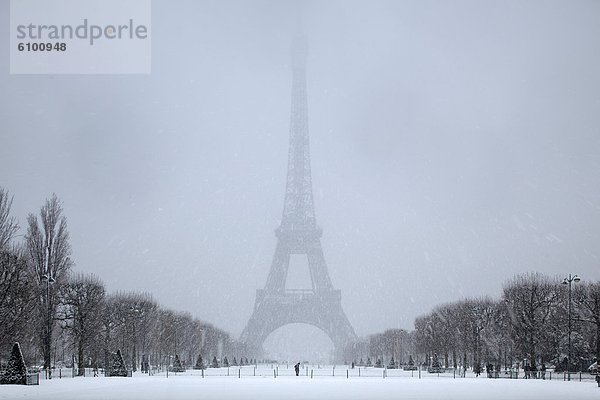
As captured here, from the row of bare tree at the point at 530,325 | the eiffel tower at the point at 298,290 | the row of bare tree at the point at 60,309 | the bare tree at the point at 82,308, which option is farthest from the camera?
the eiffel tower at the point at 298,290

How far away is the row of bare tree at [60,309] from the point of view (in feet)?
161

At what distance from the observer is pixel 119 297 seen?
89.4 m

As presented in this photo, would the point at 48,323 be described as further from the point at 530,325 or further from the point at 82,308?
the point at 530,325

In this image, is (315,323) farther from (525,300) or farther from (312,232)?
(525,300)

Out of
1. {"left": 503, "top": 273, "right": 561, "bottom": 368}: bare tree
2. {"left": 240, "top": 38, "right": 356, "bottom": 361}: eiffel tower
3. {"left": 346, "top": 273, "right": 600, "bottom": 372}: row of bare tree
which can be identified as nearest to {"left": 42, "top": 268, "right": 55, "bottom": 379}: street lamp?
{"left": 346, "top": 273, "right": 600, "bottom": 372}: row of bare tree

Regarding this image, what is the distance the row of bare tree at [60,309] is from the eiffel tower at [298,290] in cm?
2628

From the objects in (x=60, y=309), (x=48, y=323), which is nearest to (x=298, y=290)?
(x=60, y=309)

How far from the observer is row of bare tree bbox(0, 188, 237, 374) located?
4922cm

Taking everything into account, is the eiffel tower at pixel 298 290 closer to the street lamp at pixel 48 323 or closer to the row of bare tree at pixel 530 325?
the row of bare tree at pixel 530 325

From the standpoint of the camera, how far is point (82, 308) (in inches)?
2785

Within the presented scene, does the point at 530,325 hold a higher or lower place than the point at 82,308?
lower

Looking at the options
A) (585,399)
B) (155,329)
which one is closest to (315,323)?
(155,329)

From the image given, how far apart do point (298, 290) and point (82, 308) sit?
74.2 m

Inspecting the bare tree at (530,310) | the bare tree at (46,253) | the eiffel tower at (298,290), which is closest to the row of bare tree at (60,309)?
the bare tree at (46,253)
